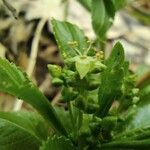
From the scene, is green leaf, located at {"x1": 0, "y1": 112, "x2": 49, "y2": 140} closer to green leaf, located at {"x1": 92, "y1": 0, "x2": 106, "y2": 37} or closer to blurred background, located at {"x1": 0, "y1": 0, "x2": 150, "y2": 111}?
green leaf, located at {"x1": 92, "y1": 0, "x2": 106, "y2": 37}

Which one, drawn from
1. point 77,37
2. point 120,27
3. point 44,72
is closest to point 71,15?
point 120,27

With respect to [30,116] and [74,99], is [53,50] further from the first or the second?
[74,99]

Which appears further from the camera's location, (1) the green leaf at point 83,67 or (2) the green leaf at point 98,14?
(2) the green leaf at point 98,14

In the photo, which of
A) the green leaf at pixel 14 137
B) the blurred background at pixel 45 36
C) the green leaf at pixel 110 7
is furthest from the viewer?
the blurred background at pixel 45 36

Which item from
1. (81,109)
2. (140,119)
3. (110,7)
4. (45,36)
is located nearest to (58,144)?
(81,109)

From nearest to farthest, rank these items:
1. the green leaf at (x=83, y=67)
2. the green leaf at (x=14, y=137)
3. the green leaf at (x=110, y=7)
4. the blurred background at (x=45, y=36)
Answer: the green leaf at (x=83, y=67)
the green leaf at (x=14, y=137)
the green leaf at (x=110, y=7)
the blurred background at (x=45, y=36)

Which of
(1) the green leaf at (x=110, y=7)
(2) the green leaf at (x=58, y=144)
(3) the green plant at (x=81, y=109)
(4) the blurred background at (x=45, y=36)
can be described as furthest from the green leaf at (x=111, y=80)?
(4) the blurred background at (x=45, y=36)

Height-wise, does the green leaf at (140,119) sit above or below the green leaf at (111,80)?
below

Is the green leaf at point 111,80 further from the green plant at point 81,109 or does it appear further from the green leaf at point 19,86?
the green leaf at point 19,86
